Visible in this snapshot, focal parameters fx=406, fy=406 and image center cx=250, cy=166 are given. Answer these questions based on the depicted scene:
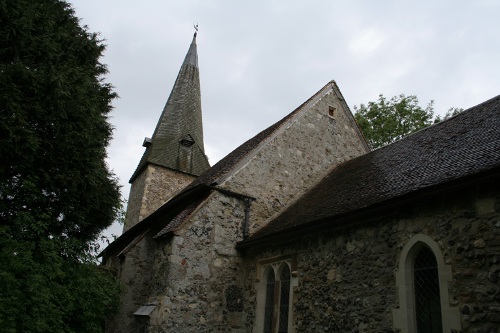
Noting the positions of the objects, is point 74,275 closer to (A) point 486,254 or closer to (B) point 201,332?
(B) point 201,332

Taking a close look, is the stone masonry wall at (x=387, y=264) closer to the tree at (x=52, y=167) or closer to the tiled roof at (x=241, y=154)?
the tiled roof at (x=241, y=154)

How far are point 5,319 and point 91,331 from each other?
3.34 metres

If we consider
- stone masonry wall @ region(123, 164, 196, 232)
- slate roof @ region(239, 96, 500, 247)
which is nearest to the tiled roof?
slate roof @ region(239, 96, 500, 247)

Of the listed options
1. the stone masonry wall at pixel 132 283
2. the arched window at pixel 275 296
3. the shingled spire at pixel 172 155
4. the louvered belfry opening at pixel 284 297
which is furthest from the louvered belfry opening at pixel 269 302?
the shingled spire at pixel 172 155

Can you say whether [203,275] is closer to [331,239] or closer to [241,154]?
[331,239]

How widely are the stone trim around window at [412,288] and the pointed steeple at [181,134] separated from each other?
18029 mm

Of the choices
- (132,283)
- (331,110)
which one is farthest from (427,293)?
(132,283)

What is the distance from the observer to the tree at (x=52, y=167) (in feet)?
24.6

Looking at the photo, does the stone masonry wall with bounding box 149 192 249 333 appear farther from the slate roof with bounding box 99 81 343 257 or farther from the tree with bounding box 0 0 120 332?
the tree with bounding box 0 0 120 332

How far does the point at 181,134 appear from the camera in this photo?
83.3 ft

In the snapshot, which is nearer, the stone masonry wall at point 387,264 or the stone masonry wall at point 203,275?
the stone masonry wall at point 387,264

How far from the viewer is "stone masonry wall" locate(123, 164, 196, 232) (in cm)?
2189

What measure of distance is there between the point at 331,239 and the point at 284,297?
205 centimetres

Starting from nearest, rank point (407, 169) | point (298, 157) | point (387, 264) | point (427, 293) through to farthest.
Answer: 1. point (427, 293)
2. point (387, 264)
3. point (407, 169)
4. point (298, 157)
